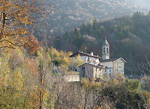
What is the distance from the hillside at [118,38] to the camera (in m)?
56.4

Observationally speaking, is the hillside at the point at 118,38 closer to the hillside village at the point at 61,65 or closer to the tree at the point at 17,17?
the hillside village at the point at 61,65

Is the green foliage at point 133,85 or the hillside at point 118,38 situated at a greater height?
the hillside at point 118,38

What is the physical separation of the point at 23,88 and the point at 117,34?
168ft

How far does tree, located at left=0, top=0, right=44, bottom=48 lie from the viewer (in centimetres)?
542

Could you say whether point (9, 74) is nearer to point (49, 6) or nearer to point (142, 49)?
point (49, 6)

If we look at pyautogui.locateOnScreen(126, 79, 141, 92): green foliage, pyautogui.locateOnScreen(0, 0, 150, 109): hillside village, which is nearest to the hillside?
pyautogui.locateOnScreen(0, 0, 150, 109): hillside village

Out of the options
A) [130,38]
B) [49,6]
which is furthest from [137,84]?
[130,38]

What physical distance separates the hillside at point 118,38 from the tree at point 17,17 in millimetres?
48743

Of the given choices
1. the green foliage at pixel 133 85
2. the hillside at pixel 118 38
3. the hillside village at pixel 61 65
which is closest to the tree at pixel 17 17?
the hillside village at pixel 61 65

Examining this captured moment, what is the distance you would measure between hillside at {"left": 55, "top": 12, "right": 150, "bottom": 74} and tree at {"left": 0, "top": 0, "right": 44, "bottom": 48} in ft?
160

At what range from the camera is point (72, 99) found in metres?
12.6

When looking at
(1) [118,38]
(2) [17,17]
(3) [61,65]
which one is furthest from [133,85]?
(1) [118,38]

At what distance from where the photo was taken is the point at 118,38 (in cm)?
6197

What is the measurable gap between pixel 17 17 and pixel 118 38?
58372 millimetres
